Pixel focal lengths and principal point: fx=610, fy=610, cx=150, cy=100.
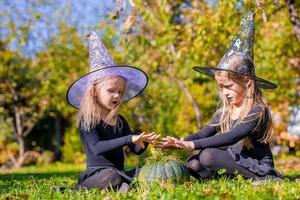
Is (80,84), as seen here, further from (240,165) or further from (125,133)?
(240,165)

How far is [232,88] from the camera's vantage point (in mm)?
4992

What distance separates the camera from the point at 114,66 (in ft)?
16.1

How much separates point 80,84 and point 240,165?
1.48 meters

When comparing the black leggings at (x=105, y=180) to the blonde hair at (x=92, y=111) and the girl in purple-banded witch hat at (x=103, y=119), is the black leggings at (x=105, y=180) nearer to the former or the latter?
the girl in purple-banded witch hat at (x=103, y=119)

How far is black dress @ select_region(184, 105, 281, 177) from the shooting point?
475 cm

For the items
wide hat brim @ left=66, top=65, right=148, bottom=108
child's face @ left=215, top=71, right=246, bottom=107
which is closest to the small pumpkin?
child's face @ left=215, top=71, right=246, bottom=107

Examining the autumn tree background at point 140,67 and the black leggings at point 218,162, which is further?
the autumn tree background at point 140,67

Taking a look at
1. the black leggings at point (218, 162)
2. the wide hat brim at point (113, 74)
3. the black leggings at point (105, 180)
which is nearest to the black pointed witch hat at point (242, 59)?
the wide hat brim at point (113, 74)

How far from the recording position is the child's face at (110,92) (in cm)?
493

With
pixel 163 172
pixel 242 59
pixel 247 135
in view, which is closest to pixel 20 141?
pixel 242 59

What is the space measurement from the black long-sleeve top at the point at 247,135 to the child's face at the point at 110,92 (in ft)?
2.25

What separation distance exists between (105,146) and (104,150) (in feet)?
0.10

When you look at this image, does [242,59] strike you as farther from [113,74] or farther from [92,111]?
[92,111]

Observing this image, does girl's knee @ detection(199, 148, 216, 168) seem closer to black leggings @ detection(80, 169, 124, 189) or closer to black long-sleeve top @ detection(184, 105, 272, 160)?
black long-sleeve top @ detection(184, 105, 272, 160)
